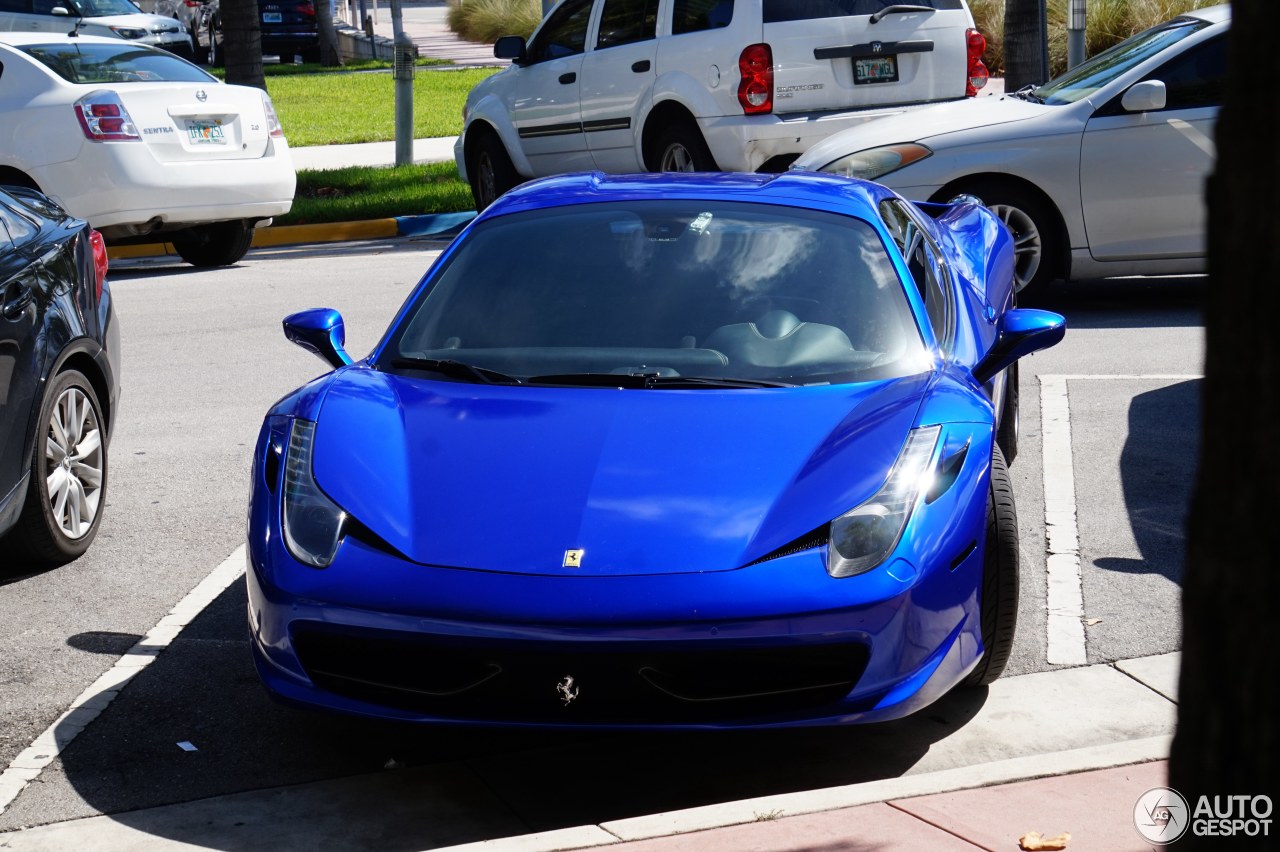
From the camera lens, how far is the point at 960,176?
944 centimetres

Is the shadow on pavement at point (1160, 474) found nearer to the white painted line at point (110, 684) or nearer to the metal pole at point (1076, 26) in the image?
the white painted line at point (110, 684)

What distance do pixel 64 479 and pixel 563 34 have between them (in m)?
9.05

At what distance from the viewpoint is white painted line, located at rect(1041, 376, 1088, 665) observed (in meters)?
4.88

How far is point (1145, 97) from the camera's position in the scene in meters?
9.10

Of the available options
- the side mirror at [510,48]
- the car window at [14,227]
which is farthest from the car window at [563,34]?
the car window at [14,227]

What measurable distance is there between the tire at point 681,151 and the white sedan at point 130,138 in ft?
9.47

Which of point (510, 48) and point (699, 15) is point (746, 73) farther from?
point (510, 48)

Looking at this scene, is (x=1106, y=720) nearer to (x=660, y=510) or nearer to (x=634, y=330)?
(x=660, y=510)

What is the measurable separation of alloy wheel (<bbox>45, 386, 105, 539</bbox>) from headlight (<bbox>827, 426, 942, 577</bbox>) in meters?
3.04

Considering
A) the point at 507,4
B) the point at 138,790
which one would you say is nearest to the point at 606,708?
the point at 138,790

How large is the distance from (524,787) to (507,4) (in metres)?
35.2

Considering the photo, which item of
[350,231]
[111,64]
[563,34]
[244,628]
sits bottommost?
[350,231]

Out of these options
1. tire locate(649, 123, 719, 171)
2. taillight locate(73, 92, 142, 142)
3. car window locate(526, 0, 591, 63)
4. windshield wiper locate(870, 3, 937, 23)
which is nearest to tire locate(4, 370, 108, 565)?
taillight locate(73, 92, 142, 142)

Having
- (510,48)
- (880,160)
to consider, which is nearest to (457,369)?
(880,160)
